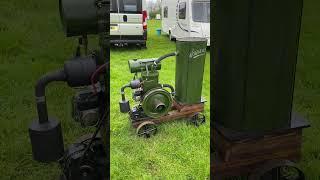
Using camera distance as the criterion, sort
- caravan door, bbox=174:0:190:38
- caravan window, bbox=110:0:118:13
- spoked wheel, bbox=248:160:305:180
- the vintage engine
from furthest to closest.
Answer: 1. caravan door, bbox=174:0:190:38
2. spoked wheel, bbox=248:160:305:180
3. the vintage engine
4. caravan window, bbox=110:0:118:13

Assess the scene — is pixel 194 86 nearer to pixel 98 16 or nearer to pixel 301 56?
pixel 98 16

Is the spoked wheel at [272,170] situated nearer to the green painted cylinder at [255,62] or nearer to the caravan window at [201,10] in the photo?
the green painted cylinder at [255,62]

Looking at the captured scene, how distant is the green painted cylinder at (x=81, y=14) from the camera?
6.92ft

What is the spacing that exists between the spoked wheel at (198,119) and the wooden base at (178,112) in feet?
0.11

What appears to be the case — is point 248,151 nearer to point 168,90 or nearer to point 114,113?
point 168,90

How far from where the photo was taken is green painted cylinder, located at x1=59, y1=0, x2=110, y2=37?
83.0 inches

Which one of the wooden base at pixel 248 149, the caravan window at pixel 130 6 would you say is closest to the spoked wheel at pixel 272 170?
the wooden base at pixel 248 149

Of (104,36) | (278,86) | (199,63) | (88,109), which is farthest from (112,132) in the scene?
(278,86)

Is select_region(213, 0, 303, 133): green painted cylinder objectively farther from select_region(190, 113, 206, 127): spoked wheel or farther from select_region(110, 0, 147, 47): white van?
select_region(110, 0, 147, 47): white van

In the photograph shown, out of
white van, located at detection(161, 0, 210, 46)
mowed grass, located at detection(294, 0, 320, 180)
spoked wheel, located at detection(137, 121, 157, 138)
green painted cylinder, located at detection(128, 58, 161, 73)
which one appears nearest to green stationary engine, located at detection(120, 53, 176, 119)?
green painted cylinder, located at detection(128, 58, 161, 73)

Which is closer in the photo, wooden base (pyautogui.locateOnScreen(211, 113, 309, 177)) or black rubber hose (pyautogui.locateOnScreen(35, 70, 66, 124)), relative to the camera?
black rubber hose (pyautogui.locateOnScreen(35, 70, 66, 124))

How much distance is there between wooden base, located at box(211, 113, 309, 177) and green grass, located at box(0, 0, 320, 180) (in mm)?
293

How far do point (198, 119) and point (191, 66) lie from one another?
42cm

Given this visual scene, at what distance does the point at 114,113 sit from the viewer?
89.4 inches
